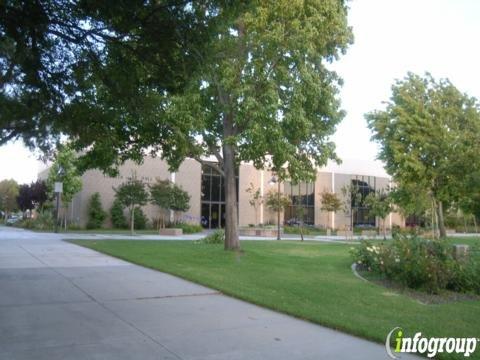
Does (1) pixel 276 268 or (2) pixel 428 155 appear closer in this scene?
(1) pixel 276 268

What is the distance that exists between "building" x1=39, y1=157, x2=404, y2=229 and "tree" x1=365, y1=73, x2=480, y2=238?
9381 mm

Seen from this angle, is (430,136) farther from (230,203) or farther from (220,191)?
(220,191)

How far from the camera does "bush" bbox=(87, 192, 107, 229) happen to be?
4359cm

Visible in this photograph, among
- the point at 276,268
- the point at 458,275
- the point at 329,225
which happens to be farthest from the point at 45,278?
the point at 329,225

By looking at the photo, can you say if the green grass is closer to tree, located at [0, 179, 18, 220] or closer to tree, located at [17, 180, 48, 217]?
tree, located at [17, 180, 48, 217]

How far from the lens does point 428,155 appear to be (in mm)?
29172

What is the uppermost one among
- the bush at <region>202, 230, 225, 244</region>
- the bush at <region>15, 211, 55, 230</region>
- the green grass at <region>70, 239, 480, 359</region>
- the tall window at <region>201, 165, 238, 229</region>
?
the tall window at <region>201, 165, 238, 229</region>

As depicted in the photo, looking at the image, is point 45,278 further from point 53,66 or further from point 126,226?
point 126,226

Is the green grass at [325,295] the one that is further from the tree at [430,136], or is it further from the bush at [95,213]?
the bush at [95,213]

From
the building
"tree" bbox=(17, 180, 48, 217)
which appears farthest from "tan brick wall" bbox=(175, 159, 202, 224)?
"tree" bbox=(17, 180, 48, 217)

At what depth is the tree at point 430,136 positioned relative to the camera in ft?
92.4

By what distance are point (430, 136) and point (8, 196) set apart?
7196cm

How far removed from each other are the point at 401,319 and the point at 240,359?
311 cm

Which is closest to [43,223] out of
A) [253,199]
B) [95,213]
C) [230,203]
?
[95,213]
